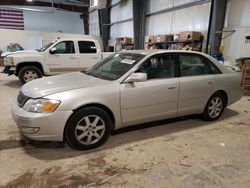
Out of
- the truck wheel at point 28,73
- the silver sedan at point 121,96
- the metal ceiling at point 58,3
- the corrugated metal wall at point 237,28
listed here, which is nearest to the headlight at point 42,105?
the silver sedan at point 121,96

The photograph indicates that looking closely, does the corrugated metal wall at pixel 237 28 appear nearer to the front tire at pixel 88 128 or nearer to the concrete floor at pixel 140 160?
the concrete floor at pixel 140 160

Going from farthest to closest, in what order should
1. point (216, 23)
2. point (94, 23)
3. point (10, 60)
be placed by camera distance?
point (94, 23) < point (216, 23) < point (10, 60)

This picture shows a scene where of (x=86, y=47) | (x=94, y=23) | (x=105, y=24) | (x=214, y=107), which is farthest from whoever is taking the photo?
(x=94, y=23)

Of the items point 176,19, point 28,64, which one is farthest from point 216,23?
point 28,64

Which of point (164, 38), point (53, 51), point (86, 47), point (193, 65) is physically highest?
point (164, 38)

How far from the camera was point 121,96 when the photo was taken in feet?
9.57

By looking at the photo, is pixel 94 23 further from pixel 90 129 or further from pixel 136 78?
pixel 90 129

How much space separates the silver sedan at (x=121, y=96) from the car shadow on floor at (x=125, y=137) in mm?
154

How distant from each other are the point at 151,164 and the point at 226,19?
7.36m

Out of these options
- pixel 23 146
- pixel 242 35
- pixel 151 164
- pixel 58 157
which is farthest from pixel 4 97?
pixel 242 35

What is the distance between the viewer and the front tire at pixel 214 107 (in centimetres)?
393

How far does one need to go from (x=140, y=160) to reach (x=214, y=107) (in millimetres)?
2111

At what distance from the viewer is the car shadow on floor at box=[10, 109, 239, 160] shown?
2789mm

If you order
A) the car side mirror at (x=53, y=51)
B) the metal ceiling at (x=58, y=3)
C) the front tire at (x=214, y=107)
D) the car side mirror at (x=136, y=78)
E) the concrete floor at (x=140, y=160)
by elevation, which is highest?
the metal ceiling at (x=58, y=3)
